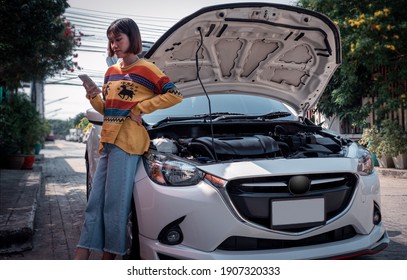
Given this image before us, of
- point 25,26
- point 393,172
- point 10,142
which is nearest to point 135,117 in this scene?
point 25,26

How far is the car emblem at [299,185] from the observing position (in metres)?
2.15

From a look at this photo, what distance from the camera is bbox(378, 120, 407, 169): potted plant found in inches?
326

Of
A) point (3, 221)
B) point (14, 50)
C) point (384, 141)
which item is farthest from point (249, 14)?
point (384, 141)

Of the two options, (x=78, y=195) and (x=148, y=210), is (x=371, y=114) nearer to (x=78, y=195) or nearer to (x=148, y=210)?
(x=78, y=195)

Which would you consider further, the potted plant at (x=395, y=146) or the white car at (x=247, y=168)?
the potted plant at (x=395, y=146)

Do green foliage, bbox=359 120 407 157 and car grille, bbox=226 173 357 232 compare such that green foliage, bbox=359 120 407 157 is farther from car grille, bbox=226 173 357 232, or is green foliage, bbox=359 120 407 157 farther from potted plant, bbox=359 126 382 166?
car grille, bbox=226 173 357 232

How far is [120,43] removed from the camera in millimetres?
2357

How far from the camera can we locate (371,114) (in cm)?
1011

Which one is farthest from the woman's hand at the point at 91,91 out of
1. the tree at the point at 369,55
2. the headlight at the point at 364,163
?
the tree at the point at 369,55

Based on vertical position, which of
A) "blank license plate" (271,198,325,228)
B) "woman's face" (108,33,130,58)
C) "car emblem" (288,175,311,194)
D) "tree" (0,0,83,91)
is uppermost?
"tree" (0,0,83,91)

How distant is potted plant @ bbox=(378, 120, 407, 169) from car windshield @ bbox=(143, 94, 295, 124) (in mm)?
5661

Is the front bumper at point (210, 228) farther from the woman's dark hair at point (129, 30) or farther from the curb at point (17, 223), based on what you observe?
the curb at point (17, 223)

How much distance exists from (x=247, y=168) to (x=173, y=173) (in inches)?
16.1

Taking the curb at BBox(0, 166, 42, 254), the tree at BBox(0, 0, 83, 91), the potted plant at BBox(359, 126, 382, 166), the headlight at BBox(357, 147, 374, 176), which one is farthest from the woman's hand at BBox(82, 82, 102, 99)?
the potted plant at BBox(359, 126, 382, 166)
